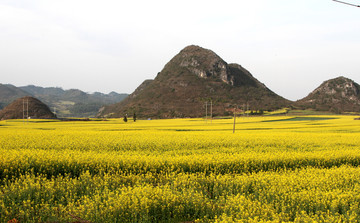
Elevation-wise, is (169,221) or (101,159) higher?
(101,159)

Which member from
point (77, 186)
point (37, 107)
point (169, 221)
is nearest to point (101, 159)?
point (77, 186)

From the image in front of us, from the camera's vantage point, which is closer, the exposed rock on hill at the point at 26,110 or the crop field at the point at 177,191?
the crop field at the point at 177,191

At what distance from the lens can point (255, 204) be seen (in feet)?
24.8

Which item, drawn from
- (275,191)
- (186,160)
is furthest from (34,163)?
(275,191)

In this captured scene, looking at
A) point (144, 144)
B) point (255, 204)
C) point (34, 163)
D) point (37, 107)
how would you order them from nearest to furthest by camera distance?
point (255, 204), point (34, 163), point (144, 144), point (37, 107)

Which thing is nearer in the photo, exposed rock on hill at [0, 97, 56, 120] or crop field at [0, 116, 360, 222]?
crop field at [0, 116, 360, 222]

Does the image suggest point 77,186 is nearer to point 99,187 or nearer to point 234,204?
point 99,187

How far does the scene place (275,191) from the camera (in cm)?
899

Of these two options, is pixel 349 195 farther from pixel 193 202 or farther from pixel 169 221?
pixel 169 221

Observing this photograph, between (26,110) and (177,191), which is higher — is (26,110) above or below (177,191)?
above

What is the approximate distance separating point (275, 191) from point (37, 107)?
179677mm

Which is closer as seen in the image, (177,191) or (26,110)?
(177,191)

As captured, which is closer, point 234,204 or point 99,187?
point 234,204

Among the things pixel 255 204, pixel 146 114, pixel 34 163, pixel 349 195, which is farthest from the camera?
pixel 146 114
